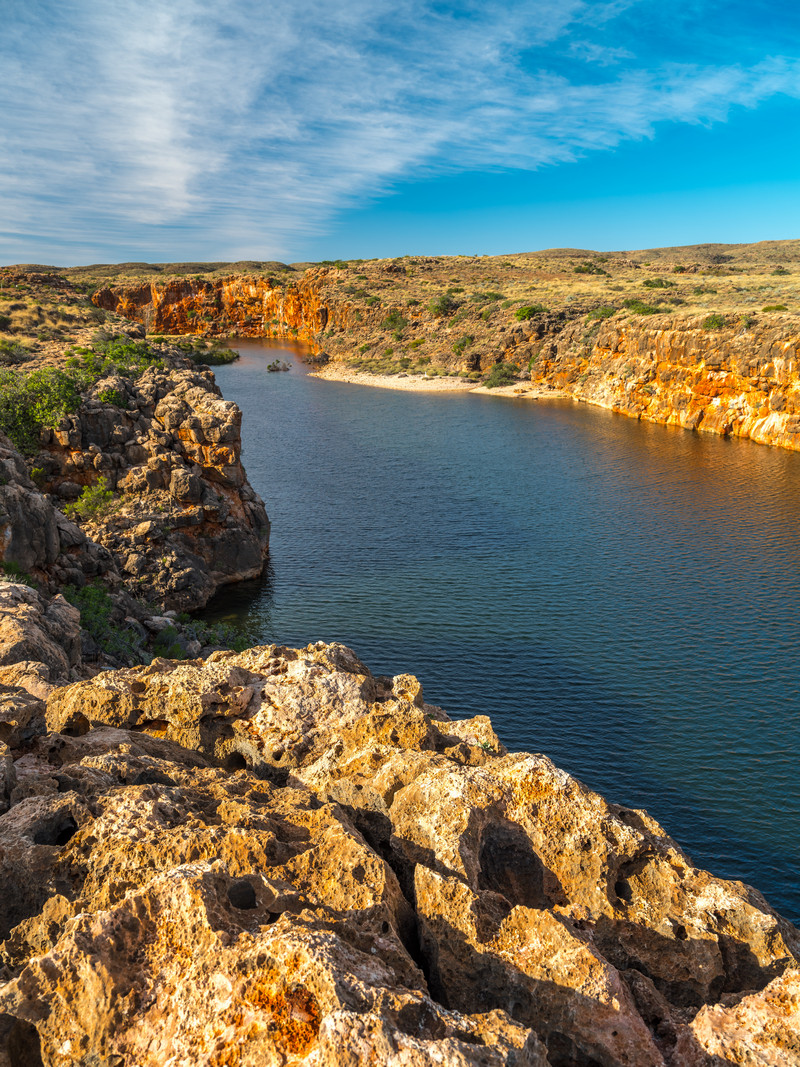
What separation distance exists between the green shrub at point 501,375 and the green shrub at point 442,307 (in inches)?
1054

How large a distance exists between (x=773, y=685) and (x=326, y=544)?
3186 cm

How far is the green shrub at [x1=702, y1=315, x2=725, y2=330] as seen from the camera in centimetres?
9575

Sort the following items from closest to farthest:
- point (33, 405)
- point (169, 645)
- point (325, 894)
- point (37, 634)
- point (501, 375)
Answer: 1. point (325, 894)
2. point (37, 634)
3. point (169, 645)
4. point (33, 405)
5. point (501, 375)

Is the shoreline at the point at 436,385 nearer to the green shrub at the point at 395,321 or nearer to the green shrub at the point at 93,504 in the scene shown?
the green shrub at the point at 395,321

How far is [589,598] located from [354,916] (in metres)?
38.1

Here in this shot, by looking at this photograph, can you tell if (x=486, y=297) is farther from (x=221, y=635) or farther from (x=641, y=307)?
(x=221, y=635)

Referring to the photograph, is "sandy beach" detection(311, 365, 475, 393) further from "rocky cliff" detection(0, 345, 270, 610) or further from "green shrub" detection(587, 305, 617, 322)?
"rocky cliff" detection(0, 345, 270, 610)

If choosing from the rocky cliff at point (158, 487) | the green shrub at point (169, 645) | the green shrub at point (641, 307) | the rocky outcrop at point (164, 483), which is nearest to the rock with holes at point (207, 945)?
the green shrub at point (169, 645)

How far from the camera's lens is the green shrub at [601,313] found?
12550 centimetres

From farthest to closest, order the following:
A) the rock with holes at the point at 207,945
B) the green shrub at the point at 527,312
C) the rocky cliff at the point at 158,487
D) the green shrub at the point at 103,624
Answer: the green shrub at the point at 527,312, the rocky cliff at the point at 158,487, the green shrub at the point at 103,624, the rock with holes at the point at 207,945

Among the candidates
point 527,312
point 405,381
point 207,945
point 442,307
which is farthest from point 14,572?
point 442,307

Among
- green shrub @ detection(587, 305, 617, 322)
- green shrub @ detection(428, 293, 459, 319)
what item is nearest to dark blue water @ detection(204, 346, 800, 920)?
green shrub @ detection(587, 305, 617, 322)

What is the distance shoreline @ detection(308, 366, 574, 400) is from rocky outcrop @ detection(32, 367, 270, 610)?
78822mm

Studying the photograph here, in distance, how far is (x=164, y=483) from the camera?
49.2m
